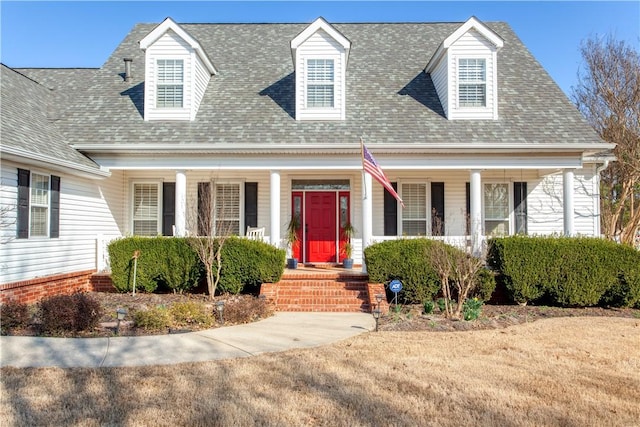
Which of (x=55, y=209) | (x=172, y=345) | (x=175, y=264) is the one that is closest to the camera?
(x=172, y=345)

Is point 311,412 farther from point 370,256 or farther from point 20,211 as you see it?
point 20,211

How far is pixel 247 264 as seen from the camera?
10.5 metres

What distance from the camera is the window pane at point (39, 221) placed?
9.57 metres

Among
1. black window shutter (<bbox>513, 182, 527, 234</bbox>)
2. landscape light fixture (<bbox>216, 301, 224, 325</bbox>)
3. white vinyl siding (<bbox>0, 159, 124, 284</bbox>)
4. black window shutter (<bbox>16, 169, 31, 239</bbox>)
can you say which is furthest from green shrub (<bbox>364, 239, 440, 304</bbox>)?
black window shutter (<bbox>16, 169, 31, 239</bbox>)

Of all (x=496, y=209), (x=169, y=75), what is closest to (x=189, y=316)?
(x=169, y=75)

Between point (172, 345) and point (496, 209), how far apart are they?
1058 cm

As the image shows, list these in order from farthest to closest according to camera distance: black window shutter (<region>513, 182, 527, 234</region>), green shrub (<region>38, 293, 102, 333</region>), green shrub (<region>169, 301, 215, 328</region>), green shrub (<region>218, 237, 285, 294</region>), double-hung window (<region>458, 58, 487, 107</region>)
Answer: black window shutter (<region>513, 182, 527, 234</region>) → double-hung window (<region>458, 58, 487, 107</region>) → green shrub (<region>218, 237, 285, 294</region>) → green shrub (<region>169, 301, 215, 328</region>) → green shrub (<region>38, 293, 102, 333</region>)

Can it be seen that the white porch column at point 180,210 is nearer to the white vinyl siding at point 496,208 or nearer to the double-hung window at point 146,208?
the double-hung window at point 146,208

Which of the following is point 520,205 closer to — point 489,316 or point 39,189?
point 489,316

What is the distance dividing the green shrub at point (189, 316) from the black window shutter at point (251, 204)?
5655mm

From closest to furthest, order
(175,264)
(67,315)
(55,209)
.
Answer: (67,315) < (55,209) < (175,264)

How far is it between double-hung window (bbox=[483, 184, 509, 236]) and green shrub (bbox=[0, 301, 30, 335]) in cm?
1160

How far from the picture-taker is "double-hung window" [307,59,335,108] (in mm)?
12852

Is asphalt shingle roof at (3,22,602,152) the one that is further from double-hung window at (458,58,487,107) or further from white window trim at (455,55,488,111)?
double-hung window at (458,58,487,107)
